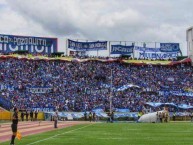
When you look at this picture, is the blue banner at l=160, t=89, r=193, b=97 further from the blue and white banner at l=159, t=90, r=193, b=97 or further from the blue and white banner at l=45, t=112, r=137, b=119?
the blue and white banner at l=45, t=112, r=137, b=119

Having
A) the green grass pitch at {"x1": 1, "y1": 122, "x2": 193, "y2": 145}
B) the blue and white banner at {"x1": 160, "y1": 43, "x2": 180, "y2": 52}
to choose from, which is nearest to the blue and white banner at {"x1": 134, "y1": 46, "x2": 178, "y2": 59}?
the blue and white banner at {"x1": 160, "y1": 43, "x2": 180, "y2": 52}

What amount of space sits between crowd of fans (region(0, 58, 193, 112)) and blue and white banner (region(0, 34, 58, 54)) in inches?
190

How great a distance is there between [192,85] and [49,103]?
2609cm

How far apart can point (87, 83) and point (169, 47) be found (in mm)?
23592

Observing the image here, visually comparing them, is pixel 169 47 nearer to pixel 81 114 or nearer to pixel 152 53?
pixel 152 53

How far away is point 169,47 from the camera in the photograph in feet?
306

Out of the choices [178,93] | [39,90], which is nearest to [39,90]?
[39,90]

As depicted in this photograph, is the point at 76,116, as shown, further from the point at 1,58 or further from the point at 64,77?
the point at 1,58

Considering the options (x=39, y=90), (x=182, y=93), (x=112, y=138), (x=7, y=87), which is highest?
(x=7, y=87)

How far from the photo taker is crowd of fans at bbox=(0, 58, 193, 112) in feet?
227

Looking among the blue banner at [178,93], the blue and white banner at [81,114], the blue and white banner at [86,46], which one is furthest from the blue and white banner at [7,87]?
the blue banner at [178,93]

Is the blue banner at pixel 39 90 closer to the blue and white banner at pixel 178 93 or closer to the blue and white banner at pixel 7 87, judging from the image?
the blue and white banner at pixel 7 87

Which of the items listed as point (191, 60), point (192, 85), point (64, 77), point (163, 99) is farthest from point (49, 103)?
point (191, 60)

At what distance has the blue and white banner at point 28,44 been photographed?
271 ft
